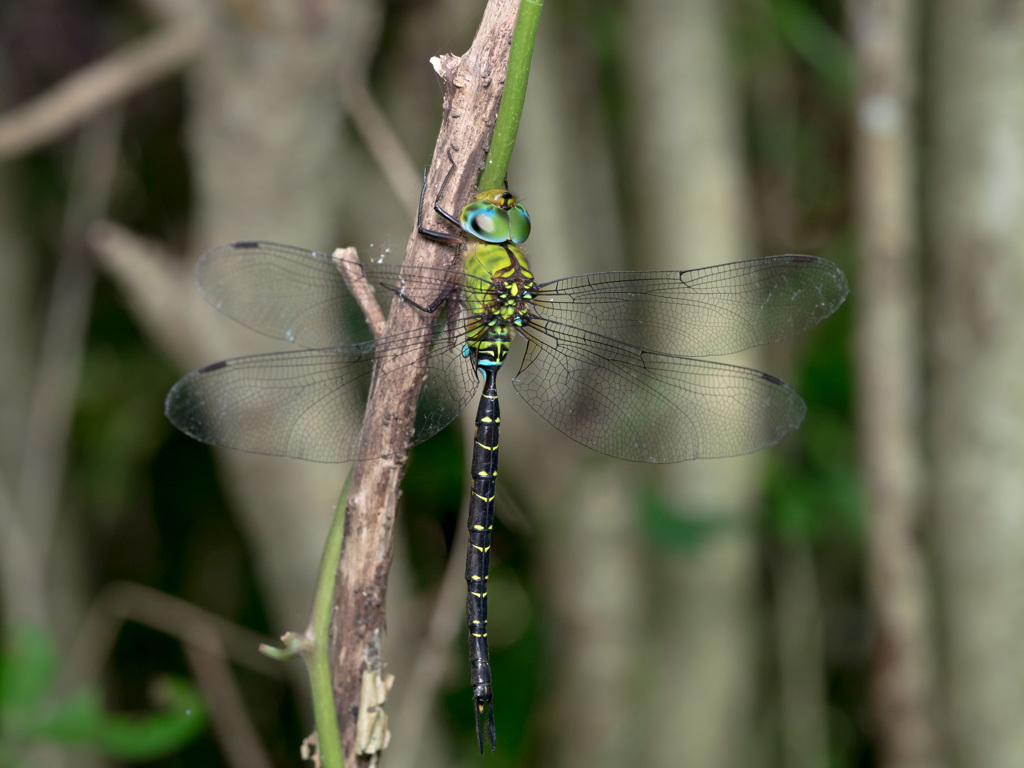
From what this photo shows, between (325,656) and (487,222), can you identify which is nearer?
(325,656)

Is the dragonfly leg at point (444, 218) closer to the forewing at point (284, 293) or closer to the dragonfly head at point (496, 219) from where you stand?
the dragonfly head at point (496, 219)

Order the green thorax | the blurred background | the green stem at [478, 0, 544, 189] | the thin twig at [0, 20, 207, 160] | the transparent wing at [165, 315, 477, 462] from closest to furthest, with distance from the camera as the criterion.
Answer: the green stem at [478, 0, 544, 189] → the green thorax → the transparent wing at [165, 315, 477, 462] → the blurred background → the thin twig at [0, 20, 207, 160]

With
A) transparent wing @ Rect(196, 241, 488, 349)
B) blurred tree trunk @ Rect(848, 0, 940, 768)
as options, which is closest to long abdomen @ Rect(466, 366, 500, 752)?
transparent wing @ Rect(196, 241, 488, 349)

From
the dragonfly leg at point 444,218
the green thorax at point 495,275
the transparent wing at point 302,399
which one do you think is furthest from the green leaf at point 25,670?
the dragonfly leg at point 444,218

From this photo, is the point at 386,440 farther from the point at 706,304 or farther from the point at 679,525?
the point at 679,525

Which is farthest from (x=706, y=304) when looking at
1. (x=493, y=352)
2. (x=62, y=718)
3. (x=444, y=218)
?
(x=62, y=718)

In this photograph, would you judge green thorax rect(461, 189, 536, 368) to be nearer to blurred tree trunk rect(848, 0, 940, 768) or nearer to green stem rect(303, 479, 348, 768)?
green stem rect(303, 479, 348, 768)

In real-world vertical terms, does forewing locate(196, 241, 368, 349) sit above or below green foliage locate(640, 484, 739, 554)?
above
